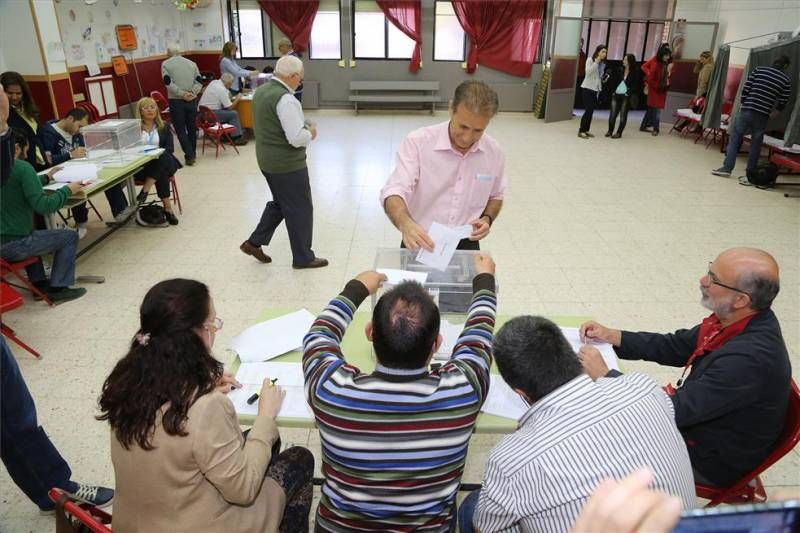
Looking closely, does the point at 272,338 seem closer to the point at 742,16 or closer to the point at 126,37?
the point at 126,37

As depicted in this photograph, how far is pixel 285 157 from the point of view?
4.29 m

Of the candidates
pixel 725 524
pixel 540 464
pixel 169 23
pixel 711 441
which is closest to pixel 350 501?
pixel 540 464

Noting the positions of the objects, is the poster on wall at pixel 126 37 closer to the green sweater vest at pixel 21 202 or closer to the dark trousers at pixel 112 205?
the dark trousers at pixel 112 205

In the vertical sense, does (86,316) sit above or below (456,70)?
below

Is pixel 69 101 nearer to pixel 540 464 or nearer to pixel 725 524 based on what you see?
pixel 540 464

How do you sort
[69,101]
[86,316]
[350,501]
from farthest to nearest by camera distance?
[69,101] → [86,316] → [350,501]

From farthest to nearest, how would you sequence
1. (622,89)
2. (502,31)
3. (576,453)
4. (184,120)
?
1. (502,31)
2. (622,89)
3. (184,120)
4. (576,453)

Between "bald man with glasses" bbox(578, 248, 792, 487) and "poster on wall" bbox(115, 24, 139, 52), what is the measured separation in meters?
9.13

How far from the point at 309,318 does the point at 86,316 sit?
94.1 inches

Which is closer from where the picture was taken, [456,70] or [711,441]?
[711,441]

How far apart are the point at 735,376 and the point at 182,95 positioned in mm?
8094

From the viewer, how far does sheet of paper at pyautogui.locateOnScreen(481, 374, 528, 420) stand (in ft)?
Answer: 6.11

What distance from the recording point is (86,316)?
153 inches

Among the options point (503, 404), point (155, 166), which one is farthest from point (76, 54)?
point (503, 404)
